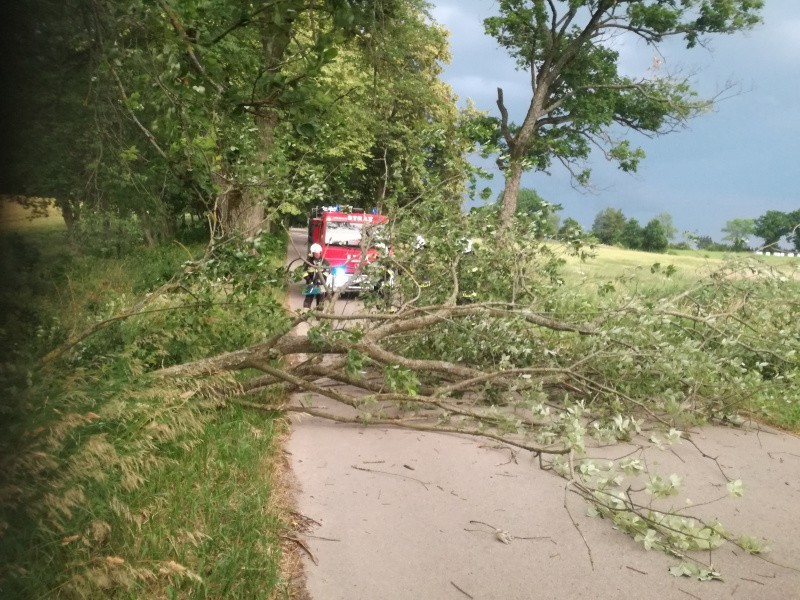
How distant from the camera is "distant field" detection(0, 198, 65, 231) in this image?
2598 millimetres

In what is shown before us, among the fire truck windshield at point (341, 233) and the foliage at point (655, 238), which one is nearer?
the foliage at point (655, 238)

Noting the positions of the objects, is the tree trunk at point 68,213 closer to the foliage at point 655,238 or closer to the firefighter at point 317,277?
the firefighter at point 317,277

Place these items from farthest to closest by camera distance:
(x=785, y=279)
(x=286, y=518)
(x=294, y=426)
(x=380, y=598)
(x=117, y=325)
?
(x=785, y=279)
(x=294, y=426)
(x=117, y=325)
(x=286, y=518)
(x=380, y=598)

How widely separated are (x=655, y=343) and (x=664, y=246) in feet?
13.4

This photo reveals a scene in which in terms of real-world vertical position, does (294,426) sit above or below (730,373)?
below

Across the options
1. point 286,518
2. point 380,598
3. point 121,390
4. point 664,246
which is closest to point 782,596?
point 380,598

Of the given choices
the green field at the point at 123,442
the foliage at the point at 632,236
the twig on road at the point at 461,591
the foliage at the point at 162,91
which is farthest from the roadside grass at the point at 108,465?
the foliage at the point at 632,236

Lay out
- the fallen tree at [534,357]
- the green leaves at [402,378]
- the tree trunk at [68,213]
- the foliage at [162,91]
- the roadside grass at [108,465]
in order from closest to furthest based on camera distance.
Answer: the roadside grass at [108,465] → the foliage at [162,91] → the tree trunk at [68,213] → the green leaves at [402,378] → the fallen tree at [534,357]

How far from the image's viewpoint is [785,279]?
8758mm

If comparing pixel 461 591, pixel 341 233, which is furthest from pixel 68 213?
pixel 341 233

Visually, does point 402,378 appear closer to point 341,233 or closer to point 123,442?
point 123,442

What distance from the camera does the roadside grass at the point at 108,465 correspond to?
3121 millimetres

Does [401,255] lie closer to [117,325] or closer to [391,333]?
[391,333]

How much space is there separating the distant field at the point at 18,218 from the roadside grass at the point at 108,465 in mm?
21
